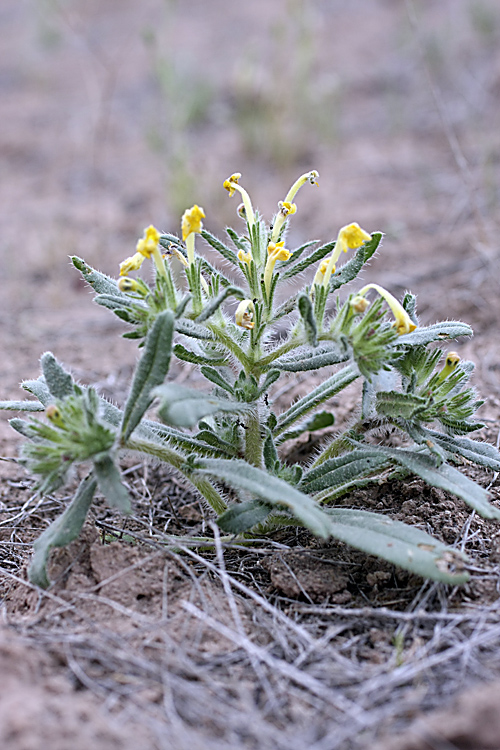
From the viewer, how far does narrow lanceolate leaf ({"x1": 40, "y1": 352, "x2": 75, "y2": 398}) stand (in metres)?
2.17

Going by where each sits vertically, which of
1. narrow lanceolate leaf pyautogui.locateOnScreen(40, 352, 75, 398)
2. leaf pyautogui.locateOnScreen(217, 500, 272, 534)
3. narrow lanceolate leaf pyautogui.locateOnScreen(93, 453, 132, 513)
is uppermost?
narrow lanceolate leaf pyautogui.locateOnScreen(40, 352, 75, 398)

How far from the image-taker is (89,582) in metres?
2.12

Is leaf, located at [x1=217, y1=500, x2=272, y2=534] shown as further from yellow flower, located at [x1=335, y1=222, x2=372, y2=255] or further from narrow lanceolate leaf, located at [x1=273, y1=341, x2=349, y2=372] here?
yellow flower, located at [x1=335, y1=222, x2=372, y2=255]

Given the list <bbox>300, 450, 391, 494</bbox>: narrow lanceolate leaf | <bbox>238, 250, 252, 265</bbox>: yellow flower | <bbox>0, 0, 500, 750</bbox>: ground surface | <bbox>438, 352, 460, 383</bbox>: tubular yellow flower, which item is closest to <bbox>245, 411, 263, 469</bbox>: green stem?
Result: <bbox>300, 450, 391, 494</bbox>: narrow lanceolate leaf

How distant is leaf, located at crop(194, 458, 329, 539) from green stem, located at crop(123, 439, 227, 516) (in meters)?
0.11

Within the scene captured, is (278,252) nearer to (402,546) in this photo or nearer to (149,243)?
(149,243)

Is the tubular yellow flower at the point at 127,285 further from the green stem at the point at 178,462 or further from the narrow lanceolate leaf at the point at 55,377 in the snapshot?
the green stem at the point at 178,462

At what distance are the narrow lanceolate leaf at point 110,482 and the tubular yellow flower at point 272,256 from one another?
814 millimetres

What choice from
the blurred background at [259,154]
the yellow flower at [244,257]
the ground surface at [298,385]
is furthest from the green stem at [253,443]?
the blurred background at [259,154]

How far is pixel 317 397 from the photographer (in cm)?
247

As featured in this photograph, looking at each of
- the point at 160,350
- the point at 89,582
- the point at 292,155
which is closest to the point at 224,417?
the point at 160,350

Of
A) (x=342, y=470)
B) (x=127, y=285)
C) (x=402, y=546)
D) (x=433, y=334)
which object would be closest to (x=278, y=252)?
(x=127, y=285)

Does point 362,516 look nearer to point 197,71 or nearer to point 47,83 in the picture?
point 197,71

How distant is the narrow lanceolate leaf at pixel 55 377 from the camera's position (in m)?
2.17
